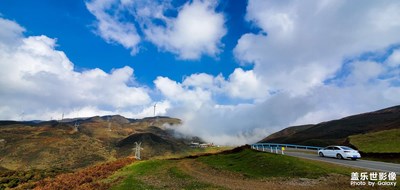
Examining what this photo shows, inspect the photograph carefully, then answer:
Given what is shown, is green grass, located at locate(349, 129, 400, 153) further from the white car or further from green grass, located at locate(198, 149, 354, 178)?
green grass, located at locate(198, 149, 354, 178)

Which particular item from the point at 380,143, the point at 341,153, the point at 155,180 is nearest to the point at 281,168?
the point at 155,180

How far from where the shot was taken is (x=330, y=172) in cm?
2562

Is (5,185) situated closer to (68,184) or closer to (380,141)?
(68,184)

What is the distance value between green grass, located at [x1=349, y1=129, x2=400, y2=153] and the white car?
25.7 ft

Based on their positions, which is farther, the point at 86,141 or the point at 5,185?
the point at 86,141

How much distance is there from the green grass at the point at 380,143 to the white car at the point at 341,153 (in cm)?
783

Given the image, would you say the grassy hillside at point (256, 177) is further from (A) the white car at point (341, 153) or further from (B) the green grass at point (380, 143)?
(B) the green grass at point (380, 143)

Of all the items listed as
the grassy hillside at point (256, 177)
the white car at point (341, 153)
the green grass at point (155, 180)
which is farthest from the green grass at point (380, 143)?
the green grass at point (155, 180)

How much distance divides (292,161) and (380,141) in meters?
26.3

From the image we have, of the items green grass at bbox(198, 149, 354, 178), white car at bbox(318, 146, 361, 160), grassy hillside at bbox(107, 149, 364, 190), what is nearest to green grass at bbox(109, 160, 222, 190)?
grassy hillside at bbox(107, 149, 364, 190)

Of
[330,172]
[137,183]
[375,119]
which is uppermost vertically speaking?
[375,119]

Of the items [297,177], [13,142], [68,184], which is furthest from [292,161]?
[13,142]

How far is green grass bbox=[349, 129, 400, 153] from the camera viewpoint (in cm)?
4400

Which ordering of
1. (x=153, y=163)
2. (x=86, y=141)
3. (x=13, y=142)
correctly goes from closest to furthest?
1. (x=153, y=163)
2. (x=13, y=142)
3. (x=86, y=141)
